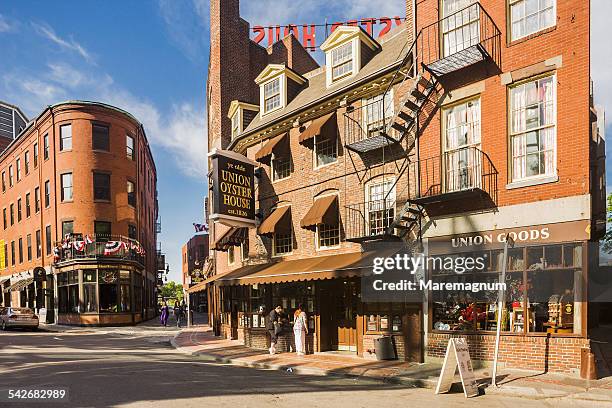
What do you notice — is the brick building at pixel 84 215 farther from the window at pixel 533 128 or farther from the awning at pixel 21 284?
the window at pixel 533 128

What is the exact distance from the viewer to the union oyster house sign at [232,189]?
1797 centimetres

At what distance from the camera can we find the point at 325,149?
17125mm

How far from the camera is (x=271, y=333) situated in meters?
16.0

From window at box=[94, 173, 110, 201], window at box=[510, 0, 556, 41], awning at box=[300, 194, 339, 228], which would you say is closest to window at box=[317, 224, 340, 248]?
awning at box=[300, 194, 339, 228]

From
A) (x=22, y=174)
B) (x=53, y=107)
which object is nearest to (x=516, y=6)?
(x=53, y=107)

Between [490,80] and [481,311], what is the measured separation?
6.07 metres

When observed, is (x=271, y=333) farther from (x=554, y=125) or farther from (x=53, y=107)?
(x=53, y=107)

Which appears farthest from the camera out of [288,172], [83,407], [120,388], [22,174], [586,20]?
[22,174]

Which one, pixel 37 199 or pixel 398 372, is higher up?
pixel 37 199

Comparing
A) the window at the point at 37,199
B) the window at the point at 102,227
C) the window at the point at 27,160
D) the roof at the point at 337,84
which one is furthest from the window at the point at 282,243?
the window at the point at 27,160

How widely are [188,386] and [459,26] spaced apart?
11654 mm

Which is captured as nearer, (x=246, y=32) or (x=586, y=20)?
(x=586, y=20)

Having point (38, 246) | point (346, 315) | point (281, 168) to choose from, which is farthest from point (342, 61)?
point (38, 246)

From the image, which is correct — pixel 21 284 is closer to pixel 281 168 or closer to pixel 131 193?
pixel 131 193
